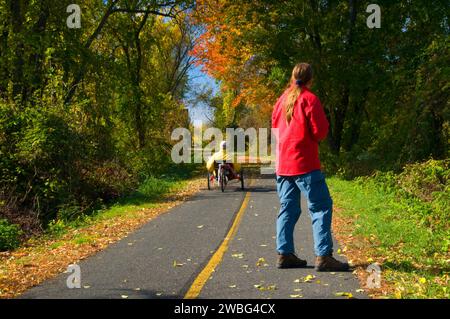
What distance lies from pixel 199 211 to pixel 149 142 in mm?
16184

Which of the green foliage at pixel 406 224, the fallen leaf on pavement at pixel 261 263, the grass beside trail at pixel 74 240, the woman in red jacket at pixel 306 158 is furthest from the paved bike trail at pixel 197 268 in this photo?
the green foliage at pixel 406 224

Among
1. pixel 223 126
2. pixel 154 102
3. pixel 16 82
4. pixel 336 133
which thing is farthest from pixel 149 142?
pixel 223 126

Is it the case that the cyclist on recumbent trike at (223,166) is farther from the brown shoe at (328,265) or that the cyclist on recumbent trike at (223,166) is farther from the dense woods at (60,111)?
the brown shoe at (328,265)

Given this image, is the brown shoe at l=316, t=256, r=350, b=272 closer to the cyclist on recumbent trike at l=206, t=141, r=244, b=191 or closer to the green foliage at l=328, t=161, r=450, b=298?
the green foliage at l=328, t=161, r=450, b=298

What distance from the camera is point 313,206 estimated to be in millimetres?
5879

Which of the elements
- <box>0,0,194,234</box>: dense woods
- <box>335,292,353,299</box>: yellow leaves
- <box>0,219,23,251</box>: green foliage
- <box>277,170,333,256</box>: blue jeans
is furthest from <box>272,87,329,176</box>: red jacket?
<box>0,0,194,234</box>: dense woods

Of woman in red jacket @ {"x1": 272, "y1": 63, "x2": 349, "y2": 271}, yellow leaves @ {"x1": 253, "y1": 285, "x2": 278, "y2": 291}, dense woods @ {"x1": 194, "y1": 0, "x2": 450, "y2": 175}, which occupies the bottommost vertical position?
yellow leaves @ {"x1": 253, "y1": 285, "x2": 278, "y2": 291}

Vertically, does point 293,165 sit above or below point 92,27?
below

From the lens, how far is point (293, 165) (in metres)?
5.86

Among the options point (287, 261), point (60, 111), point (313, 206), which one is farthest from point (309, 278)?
point (60, 111)

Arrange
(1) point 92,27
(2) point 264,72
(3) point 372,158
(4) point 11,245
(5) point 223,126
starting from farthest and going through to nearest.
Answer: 1. (5) point 223,126
2. (2) point 264,72
3. (1) point 92,27
4. (3) point 372,158
5. (4) point 11,245

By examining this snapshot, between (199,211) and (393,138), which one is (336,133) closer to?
(393,138)

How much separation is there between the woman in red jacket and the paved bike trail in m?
0.43

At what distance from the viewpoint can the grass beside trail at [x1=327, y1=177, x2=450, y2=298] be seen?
17.2 feet
